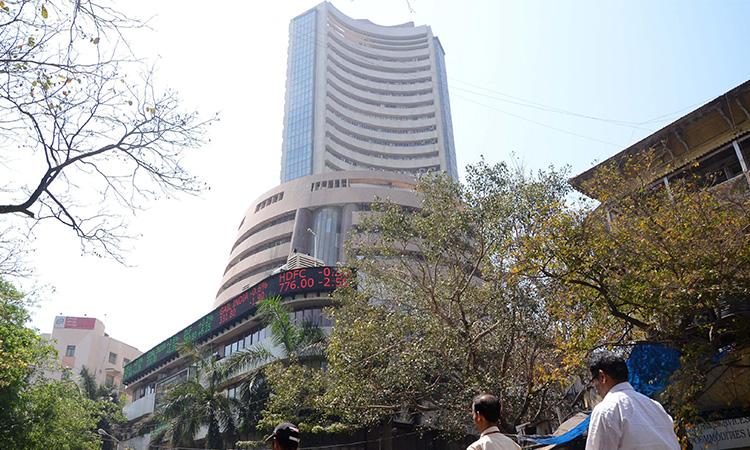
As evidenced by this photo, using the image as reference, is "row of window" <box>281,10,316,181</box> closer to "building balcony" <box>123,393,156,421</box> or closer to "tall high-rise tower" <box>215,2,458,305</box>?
"tall high-rise tower" <box>215,2,458,305</box>

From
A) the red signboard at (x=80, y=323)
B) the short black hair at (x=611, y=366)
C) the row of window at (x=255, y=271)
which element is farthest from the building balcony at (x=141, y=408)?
the short black hair at (x=611, y=366)

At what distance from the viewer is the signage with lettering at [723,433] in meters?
8.83

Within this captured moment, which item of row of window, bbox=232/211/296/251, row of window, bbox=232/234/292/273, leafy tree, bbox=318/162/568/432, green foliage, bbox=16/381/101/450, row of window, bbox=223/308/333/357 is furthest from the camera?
row of window, bbox=232/211/296/251

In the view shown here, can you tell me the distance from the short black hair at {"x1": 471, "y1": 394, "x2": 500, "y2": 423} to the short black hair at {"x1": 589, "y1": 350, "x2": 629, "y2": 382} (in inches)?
29.9

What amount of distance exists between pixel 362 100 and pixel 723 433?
8887cm

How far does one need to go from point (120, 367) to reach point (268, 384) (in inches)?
1944

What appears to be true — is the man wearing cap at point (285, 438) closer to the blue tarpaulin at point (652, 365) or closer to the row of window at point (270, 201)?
the blue tarpaulin at point (652, 365)

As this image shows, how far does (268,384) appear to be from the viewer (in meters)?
19.4

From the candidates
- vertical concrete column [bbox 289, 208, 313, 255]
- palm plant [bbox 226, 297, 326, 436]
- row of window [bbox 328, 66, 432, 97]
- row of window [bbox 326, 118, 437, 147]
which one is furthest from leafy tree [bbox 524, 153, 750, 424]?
row of window [bbox 328, 66, 432, 97]

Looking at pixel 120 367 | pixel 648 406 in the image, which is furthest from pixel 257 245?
pixel 648 406

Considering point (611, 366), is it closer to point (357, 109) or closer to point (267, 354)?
point (267, 354)

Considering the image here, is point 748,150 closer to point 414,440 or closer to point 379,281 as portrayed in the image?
point 379,281

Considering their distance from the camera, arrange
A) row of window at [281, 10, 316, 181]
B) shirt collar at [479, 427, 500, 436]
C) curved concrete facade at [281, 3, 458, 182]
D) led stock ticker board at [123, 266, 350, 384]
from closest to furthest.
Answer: shirt collar at [479, 427, 500, 436] → led stock ticker board at [123, 266, 350, 384] → row of window at [281, 10, 316, 181] → curved concrete facade at [281, 3, 458, 182]

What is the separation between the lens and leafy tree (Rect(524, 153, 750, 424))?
25.6 ft
